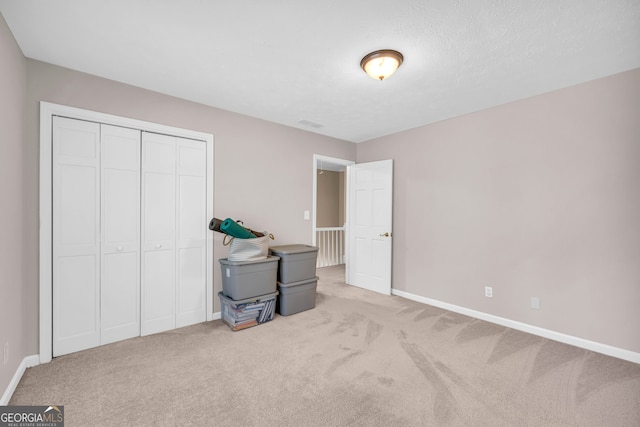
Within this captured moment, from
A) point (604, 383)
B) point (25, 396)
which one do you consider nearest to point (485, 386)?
point (604, 383)

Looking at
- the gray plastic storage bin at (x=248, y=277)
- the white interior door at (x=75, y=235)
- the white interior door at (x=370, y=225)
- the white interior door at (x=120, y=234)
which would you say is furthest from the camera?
the white interior door at (x=370, y=225)

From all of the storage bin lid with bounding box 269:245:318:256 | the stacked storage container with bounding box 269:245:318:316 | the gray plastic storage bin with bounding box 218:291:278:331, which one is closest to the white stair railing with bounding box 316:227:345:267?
the storage bin lid with bounding box 269:245:318:256

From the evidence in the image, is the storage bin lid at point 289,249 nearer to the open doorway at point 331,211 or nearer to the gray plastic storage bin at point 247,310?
the gray plastic storage bin at point 247,310

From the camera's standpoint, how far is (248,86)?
2.75 m

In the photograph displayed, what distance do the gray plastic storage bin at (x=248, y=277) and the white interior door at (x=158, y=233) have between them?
57cm

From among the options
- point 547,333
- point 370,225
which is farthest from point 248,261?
point 547,333

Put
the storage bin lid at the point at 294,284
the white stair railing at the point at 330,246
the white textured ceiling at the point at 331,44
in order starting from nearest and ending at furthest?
the white textured ceiling at the point at 331,44 < the storage bin lid at the point at 294,284 < the white stair railing at the point at 330,246

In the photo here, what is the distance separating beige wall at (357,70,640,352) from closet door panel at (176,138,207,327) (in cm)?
284

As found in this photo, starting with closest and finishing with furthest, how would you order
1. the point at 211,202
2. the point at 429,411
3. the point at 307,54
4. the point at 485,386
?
the point at 429,411 → the point at 485,386 → the point at 307,54 → the point at 211,202

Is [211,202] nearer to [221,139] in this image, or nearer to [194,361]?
[221,139]

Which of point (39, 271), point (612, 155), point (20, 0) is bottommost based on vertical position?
point (39, 271)

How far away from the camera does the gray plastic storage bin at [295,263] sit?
3.40m

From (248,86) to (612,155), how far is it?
343 cm

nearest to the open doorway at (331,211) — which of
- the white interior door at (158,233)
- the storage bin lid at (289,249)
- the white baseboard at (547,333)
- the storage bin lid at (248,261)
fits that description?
the storage bin lid at (289,249)
